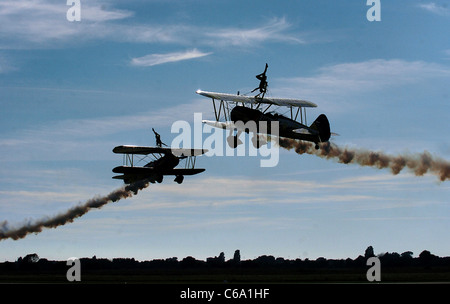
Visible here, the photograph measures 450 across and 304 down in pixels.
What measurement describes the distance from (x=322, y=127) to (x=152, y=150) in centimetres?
2086

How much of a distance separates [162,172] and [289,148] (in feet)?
52.5

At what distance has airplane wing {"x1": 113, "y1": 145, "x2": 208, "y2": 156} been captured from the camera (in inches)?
3202

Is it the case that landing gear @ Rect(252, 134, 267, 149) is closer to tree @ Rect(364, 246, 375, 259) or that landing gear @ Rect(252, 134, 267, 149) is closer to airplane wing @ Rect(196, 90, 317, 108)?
airplane wing @ Rect(196, 90, 317, 108)

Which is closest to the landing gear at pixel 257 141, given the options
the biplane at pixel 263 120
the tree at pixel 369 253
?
the biplane at pixel 263 120

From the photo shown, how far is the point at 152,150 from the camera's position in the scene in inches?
3285

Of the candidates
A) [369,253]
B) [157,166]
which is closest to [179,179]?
[157,166]

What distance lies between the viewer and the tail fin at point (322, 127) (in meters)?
82.6

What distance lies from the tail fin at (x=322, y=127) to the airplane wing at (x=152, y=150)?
14.3 m

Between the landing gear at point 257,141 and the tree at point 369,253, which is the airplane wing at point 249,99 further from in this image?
the tree at point 369,253
